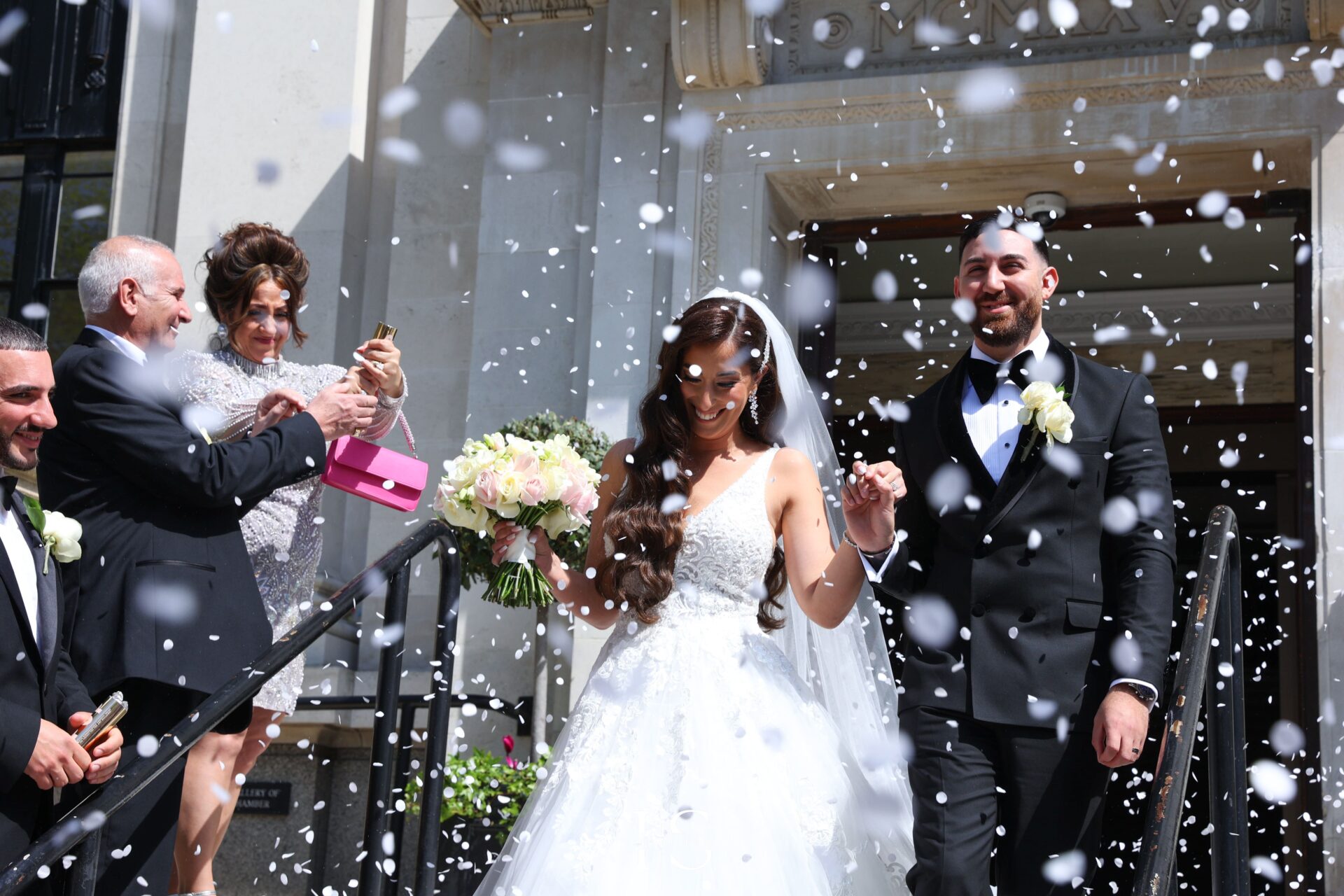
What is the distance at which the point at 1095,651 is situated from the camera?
3.35m

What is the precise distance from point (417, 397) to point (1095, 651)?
4480mm

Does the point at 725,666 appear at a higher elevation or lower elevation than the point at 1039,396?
lower

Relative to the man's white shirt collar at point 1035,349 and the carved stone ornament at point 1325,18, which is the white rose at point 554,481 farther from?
the carved stone ornament at point 1325,18

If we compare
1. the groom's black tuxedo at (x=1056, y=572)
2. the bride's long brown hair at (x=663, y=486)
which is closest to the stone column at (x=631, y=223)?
the bride's long brown hair at (x=663, y=486)

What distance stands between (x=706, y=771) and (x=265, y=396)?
Answer: 1517 millimetres

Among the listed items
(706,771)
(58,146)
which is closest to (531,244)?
(58,146)

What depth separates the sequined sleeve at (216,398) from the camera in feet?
13.0

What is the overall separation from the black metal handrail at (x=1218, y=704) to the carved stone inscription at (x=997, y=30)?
3010mm

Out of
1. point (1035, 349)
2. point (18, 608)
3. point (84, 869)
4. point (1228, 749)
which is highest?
point (1035, 349)

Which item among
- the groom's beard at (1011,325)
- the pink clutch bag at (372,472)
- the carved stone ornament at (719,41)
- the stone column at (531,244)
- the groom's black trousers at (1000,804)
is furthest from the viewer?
the stone column at (531,244)

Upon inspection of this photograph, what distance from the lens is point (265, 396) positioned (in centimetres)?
397

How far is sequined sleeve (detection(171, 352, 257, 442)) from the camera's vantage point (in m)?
3.97

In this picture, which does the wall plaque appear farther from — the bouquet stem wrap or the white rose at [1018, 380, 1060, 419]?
the white rose at [1018, 380, 1060, 419]

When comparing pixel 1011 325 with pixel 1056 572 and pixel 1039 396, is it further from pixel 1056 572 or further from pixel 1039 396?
pixel 1056 572
